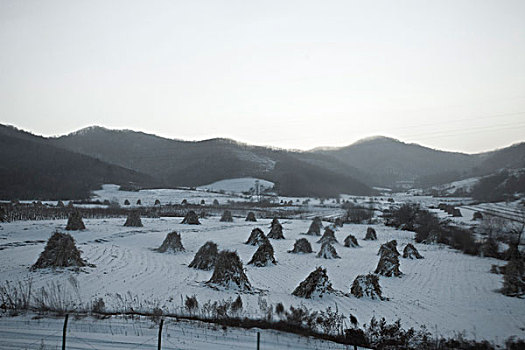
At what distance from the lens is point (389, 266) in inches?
640

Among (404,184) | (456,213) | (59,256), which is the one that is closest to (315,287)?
(59,256)

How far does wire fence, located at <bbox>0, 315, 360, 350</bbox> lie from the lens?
5.95m

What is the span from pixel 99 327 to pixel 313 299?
21.3ft

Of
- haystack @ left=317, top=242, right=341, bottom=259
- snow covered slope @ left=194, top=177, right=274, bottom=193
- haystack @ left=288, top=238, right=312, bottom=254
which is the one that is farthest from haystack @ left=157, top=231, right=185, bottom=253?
snow covered slope @ left=194, top=177, right=274, bottom=193

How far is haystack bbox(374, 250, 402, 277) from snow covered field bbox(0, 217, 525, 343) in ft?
1.23

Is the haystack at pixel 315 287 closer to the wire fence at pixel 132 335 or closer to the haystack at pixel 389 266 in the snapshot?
the wire fence at pixel 132 335

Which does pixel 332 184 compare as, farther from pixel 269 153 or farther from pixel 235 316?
pixel 235 316

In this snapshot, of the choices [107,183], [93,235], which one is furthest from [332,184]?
[93,235]

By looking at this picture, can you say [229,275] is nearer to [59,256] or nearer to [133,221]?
[59,256]

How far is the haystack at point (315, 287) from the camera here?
11.2 metres

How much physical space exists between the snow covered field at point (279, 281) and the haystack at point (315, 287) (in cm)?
30

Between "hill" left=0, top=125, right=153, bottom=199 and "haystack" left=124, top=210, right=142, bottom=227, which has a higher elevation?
"hill" left=0, top=125, right=153, bottom=199

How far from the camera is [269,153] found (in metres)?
161

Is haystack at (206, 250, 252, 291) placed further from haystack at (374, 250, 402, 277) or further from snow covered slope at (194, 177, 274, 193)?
snow covered slope at (194, 177, 274, 193)
